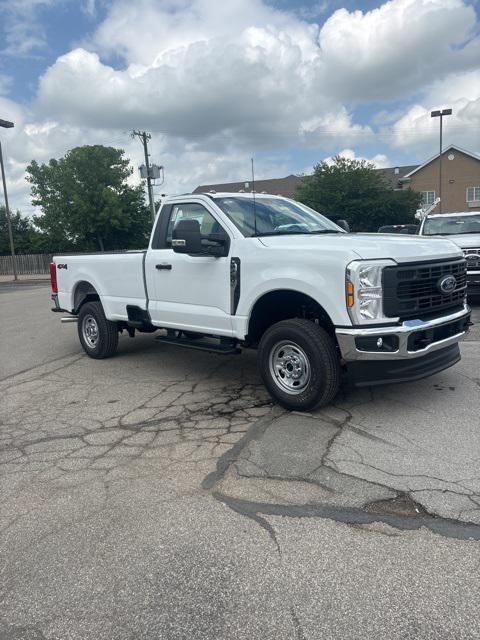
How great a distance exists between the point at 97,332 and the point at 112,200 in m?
38.0

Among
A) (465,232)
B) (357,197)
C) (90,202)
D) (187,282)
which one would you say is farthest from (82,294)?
(90,202)

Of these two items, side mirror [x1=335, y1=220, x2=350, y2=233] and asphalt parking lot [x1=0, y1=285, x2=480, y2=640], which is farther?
side mirror [x1=335, y1=220, x2=350, y2=233]

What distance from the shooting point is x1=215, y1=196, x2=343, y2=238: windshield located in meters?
5.55

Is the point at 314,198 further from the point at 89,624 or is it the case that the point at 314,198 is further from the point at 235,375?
the point at 89,624

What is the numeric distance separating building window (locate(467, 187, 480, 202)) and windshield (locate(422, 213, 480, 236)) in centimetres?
4496

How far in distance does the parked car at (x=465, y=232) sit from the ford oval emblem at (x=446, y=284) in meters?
5.50

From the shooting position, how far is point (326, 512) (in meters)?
3.17

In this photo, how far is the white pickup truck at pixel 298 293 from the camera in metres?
4.35

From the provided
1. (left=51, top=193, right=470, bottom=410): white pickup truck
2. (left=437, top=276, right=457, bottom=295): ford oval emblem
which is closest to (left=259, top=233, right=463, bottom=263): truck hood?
(left=51, top=193, right=470, bottom=410): white pickup truck

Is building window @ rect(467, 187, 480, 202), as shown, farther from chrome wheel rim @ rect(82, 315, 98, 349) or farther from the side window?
the side window

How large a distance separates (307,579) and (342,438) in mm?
1796

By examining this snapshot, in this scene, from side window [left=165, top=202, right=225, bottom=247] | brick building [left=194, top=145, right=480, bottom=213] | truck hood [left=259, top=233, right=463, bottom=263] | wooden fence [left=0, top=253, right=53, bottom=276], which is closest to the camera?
truck hood [left=259, top=233, right=463, bottom=263]

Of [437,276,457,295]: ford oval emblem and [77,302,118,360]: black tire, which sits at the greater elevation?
[437,276,457,295]: ford oval emblem

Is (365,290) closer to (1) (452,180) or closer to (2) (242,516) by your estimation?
(2) (242,516)
